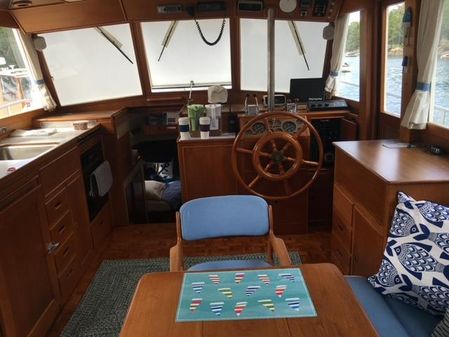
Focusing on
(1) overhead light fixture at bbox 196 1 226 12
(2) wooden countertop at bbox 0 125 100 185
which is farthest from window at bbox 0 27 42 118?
(1) overhead light fixture at bbox 196 1 226 12

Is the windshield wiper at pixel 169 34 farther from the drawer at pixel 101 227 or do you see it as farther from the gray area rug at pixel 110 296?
the gray area rug at pixel 110 296

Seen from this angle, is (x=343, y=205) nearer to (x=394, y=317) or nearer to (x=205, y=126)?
(x=394, y=317)

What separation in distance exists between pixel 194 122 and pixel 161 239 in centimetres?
98

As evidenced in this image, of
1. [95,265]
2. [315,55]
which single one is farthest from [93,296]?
[315,55]

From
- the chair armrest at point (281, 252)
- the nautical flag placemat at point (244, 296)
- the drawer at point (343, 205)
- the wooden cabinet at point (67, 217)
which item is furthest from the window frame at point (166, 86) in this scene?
the nautical flag placemat at point (244, 296)

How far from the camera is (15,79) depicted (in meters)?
3.19

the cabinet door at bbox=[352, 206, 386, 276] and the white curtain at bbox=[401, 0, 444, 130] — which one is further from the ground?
the white curtain at bbox=[401, 0, 444, 130]

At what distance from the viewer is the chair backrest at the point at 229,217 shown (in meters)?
1.90

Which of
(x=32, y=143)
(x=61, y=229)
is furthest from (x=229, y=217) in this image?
(x=32, y=143)

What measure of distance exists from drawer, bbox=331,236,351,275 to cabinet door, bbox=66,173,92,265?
5.52 ft

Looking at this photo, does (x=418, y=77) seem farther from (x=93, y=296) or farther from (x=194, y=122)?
(x=93, y=296)

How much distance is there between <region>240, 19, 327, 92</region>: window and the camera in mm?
3635

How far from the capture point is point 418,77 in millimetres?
2201

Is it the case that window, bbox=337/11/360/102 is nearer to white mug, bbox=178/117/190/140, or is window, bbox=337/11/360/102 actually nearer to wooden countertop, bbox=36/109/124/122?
white mug, bbox=178/117/190/140
